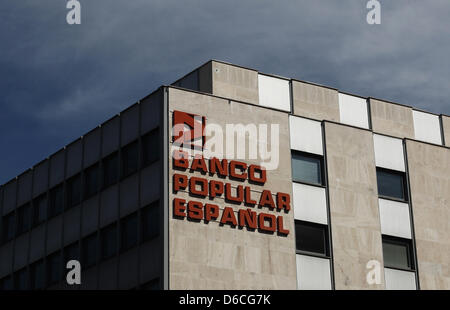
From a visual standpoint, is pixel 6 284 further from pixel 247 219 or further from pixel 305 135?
pixel 305 135

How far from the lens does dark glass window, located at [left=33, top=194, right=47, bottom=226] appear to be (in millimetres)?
55844

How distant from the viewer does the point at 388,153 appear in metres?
54.1

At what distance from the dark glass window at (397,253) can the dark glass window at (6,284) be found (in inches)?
811

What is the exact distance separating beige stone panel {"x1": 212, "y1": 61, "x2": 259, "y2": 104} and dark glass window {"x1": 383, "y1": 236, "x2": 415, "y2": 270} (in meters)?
9.73

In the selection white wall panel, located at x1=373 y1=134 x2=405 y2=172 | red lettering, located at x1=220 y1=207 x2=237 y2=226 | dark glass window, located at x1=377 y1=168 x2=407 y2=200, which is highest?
white wall panel, located at x1=373 y1=134 x2=405 y2=172

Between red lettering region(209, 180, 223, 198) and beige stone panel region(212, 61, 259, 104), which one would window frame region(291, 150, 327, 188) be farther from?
red lettering region(209, 180, 223, 198)

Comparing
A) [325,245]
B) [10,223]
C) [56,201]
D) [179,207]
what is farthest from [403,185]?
[10,223]

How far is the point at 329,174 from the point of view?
51.2m

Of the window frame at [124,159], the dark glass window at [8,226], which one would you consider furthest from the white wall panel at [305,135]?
the dark glass window at [8,226]

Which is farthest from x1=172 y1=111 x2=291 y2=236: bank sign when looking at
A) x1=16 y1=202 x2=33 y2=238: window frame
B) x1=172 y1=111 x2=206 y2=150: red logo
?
x1=16 y1=202 x2=33 y2=238: window frame

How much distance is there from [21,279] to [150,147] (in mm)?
13042

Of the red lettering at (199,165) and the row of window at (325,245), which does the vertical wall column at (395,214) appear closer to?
the row of window at (325,245)

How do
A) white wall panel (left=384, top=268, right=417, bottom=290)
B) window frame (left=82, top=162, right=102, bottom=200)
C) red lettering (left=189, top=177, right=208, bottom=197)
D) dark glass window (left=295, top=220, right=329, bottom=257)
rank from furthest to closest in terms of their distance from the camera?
1. window frame (left=82, top=162, right=102, bottom=200)
2. white wall panel (left=384, top=268, right=417, bottom=290)
3. dark glass window (left=295, top=220, right=329, bottom=257)
4. red lettering (left=189, top=177, right=208, bottom=197)

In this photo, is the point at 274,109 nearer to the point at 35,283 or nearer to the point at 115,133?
the point at 115,133
